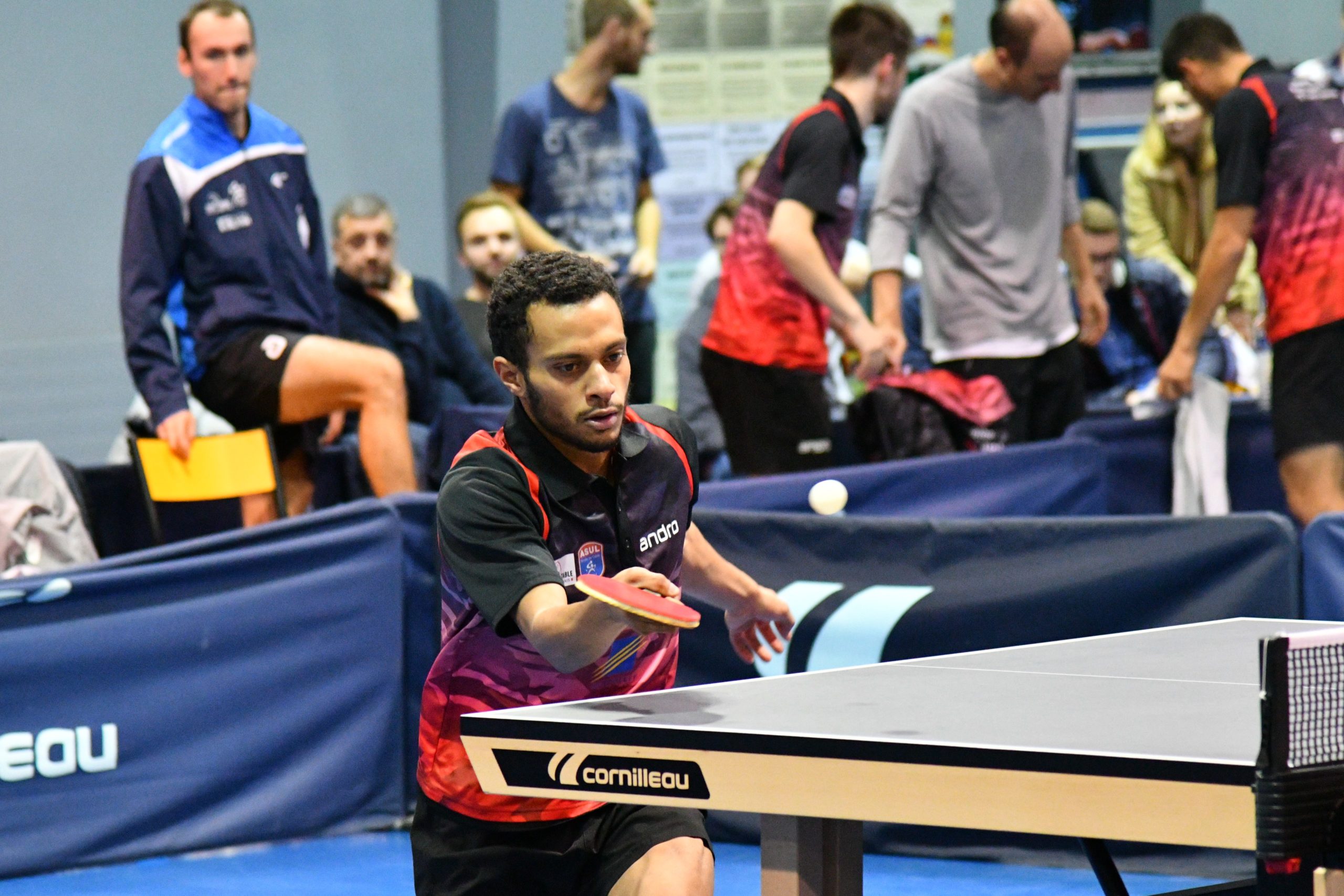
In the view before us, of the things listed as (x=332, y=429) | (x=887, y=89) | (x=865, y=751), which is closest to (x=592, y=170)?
(x=332, y=429)

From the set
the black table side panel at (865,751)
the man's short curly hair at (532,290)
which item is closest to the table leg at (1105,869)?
the black table side panel at (865,751)

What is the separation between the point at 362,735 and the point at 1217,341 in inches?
161

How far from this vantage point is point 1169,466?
6059 millimetres

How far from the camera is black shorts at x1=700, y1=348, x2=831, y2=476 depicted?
548cm

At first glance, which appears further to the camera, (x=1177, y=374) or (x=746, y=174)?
(x=746, y=174)

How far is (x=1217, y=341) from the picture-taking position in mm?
7332

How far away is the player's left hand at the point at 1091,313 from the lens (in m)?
6.03

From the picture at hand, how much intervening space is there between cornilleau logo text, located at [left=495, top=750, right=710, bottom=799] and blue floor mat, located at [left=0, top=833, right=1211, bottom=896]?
6.39 ft

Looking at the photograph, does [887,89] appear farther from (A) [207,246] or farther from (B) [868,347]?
(A) [207,246]

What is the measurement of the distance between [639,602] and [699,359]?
5021 millimetres

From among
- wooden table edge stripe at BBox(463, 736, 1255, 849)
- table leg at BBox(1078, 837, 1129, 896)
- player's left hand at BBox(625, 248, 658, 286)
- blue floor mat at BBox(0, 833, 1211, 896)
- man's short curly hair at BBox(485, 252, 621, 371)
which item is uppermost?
man's short curly hair at BBox(485, 252, 621, 371)

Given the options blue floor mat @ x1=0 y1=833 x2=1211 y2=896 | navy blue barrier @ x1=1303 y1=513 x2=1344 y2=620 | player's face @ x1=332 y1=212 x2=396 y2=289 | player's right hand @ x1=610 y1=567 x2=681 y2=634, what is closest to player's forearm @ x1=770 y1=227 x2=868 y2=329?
blue floor mat @ x1=0 y1=833 x2=1211 y2=896

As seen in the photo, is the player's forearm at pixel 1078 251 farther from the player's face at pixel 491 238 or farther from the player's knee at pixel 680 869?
the player's knee at pixel 680 869

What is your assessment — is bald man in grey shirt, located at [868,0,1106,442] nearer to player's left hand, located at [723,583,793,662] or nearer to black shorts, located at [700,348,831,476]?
black shorts, located at [700,348,831,476]
